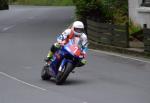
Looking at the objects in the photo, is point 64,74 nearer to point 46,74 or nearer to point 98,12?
point 46,74

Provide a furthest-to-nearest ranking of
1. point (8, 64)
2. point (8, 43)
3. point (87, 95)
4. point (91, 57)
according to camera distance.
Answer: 1. point (8, 43)
2. point (91, 57)
3. point (8, 64)
4. point (87, 95)

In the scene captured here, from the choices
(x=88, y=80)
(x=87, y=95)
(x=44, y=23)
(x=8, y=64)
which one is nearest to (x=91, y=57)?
(x=8, y=64)

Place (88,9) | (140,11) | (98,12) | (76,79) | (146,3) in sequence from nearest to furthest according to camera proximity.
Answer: (76,79), (140,11), (146,3), (88,9), (98,12)

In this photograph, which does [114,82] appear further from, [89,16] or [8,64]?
[89,16]

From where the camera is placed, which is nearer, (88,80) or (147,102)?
(147,102)

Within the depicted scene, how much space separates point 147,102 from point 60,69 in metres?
3.18

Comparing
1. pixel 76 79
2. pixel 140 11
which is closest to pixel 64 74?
pixel 76 79

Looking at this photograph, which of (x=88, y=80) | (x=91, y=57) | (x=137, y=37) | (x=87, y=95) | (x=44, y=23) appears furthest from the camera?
(x=44, y=23)

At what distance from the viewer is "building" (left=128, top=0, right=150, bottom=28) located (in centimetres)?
2695

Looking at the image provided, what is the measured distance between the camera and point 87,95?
14023 mm

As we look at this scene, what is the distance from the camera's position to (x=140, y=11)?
2742 cm

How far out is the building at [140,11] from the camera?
27.0 m

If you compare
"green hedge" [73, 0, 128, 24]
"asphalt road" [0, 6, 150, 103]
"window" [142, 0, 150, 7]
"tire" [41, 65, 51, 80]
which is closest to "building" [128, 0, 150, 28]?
"window" [142, 0, 150, 7]

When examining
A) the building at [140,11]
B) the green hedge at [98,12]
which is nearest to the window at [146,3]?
the building at [140,11]
